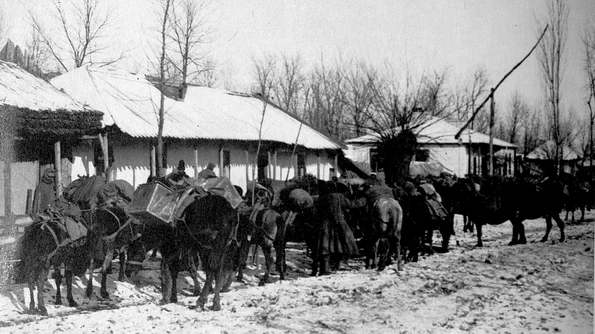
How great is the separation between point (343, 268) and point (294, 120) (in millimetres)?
19550

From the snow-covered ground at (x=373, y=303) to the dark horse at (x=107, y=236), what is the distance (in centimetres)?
54

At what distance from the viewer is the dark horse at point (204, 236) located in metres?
9.66

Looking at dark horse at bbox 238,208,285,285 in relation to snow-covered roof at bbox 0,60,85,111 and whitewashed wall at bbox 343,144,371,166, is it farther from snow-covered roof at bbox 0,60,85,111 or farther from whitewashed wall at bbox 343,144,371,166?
whitewashed wall at bbox 343,144,371,166

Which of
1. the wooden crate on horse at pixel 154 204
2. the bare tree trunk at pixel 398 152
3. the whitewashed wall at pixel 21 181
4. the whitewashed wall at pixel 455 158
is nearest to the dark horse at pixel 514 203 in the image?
the bare tree trunk at pixel 398 152

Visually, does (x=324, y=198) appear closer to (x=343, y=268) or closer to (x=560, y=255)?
(x=343, y=268)

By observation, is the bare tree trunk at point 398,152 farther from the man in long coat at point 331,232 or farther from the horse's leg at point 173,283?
the horse's leg at point 173,283

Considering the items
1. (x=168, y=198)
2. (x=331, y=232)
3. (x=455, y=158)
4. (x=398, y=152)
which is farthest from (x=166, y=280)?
(x=455, y=158)

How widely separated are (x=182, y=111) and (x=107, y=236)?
14.7 metres

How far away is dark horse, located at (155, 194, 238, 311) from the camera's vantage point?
380 inches

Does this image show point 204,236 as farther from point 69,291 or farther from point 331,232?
point 331,232

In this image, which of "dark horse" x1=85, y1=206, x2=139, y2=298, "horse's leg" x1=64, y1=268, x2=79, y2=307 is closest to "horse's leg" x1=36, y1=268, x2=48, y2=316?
"horse's leg" x1=64, y1=268, x2=79, y2=307

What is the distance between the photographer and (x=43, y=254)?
9.79 metres

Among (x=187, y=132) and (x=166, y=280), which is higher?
(x=187, y=132)

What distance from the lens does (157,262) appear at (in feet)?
46.5
